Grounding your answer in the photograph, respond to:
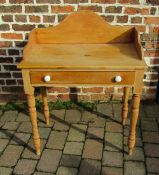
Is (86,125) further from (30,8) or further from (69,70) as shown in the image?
(30,8)

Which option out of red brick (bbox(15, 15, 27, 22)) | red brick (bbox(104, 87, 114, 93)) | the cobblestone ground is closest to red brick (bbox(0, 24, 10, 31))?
red brick (bbox(15, 15, 27, 22))

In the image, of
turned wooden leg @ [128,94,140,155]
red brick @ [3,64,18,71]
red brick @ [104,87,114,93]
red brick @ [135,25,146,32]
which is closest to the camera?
turned wooden leg @ [128,94,140,155]

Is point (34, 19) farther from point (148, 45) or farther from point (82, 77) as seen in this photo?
point (148, 45)

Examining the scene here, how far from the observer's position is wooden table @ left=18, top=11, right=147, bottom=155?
219cm

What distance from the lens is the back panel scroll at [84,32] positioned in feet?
8.66

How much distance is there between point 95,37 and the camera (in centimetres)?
270

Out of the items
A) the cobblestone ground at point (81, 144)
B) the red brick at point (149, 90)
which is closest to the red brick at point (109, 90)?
the cobblestone ground at point (81, 144)

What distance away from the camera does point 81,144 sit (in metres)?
2.77

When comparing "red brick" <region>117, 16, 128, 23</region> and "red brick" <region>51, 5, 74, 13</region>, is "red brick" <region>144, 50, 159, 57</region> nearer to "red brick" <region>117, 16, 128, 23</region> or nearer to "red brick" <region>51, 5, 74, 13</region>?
"red brick" <region>117, 16, 128, 23</region>

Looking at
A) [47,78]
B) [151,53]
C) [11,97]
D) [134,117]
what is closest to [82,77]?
[47,78]

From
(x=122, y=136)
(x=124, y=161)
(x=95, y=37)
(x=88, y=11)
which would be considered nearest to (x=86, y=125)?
(x=122, y=136)

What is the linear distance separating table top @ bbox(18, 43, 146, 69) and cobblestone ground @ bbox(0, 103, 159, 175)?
907mm

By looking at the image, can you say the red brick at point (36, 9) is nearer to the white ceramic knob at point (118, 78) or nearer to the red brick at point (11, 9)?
the red brick at point (11, 9)

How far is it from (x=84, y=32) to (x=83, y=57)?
1.47ft
